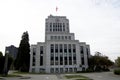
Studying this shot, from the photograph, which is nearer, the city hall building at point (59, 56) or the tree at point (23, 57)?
the tree at point (23, 57)

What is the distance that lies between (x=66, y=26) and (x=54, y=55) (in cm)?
2839

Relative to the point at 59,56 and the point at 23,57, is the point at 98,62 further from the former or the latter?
the point at 23,57

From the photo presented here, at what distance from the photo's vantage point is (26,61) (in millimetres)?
76938

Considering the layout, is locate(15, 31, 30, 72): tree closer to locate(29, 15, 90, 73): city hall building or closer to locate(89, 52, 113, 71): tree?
locate(29, 15, 90, 73): city hall building

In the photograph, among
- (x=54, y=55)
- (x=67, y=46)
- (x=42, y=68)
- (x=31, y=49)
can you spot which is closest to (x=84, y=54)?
(x=67, y=46)

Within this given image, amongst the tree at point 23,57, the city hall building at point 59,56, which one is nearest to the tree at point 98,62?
the city hall building at point 59,56

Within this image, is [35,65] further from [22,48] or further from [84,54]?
[84,54]

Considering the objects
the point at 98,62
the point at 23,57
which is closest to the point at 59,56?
the point at 23,57

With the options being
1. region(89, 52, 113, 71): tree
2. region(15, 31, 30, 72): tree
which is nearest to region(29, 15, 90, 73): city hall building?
region(89, 52, 113, 71): tree

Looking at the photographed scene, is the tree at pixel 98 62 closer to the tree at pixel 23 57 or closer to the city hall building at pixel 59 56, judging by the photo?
the city hall building at pixel 59 56

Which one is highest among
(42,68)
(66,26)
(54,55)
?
(66,26)

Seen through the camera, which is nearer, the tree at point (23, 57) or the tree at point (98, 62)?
the tree at point (23, 57)

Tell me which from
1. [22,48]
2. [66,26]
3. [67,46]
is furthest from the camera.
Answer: [66,26]

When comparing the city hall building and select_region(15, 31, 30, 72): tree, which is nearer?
select_region(15, 31, 30, 72): tree
